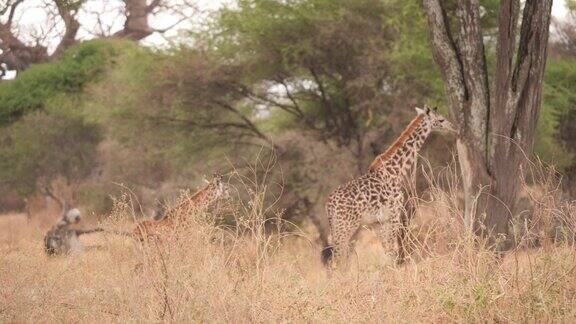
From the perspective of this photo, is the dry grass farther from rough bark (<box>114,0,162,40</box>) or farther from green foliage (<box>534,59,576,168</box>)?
rough bark (<box>114,0,162,40</box>)

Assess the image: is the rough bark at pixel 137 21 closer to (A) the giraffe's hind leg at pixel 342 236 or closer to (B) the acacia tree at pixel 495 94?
(A) the giraffe's hind leg at pixel 342 236

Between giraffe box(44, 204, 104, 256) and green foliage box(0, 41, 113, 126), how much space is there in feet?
35.7

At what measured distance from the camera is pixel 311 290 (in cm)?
628

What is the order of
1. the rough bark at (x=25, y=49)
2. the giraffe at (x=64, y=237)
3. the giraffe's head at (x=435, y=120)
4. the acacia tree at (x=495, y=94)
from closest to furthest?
the acacia tree at (x=495, y=94) < the giraffe's head at (x=435, y=120) < the giraffe at (x=64, y=237) < the rough bark at (x=25, y=49)

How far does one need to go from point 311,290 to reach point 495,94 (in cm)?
268

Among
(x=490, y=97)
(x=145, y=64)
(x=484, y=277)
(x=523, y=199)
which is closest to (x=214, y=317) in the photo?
(x=484, y=277)

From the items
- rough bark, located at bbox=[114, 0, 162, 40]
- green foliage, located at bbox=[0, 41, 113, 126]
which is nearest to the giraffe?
green foliage, located at bbox=[0, 41, 113, 126]

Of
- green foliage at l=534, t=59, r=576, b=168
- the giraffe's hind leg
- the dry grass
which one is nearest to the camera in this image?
the dry grass

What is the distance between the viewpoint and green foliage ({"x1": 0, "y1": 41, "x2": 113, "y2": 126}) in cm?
2173

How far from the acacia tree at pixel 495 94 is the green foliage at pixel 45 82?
A: 15.0 m

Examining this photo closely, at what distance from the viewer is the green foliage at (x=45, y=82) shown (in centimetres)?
2173

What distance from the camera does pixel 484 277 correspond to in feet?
17.7

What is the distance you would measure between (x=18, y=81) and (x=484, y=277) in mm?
18183

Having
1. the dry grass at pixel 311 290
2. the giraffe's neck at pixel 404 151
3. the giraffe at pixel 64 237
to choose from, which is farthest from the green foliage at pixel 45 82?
the dry grass at pixel 311 290
